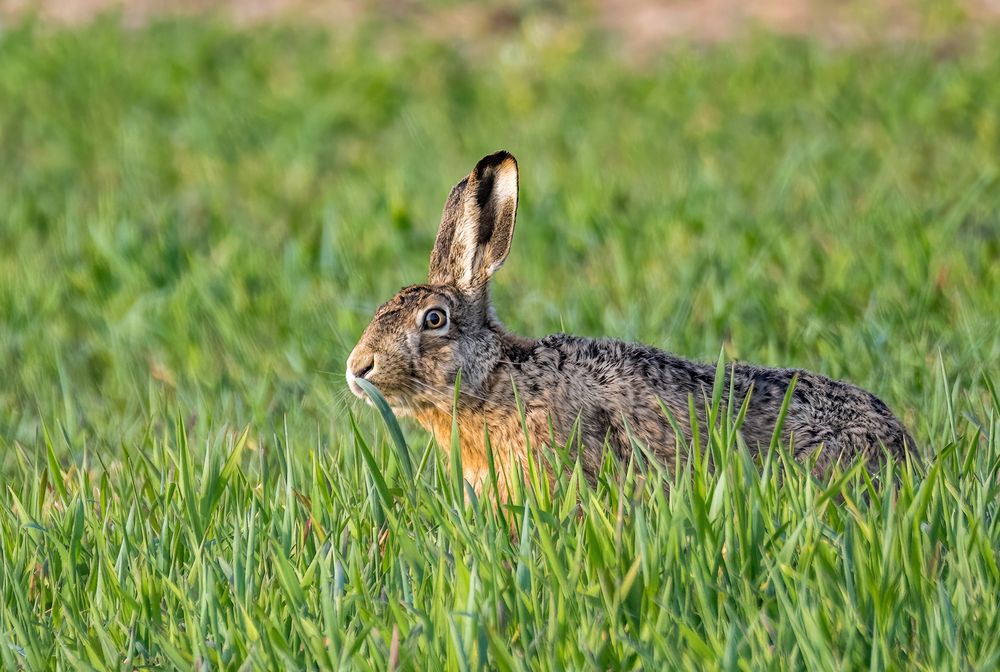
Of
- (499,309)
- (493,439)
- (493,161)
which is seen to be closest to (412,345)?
(493,439)

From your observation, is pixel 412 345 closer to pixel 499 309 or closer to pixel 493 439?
pixel 493 439

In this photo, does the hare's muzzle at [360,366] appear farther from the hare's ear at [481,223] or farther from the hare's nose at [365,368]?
the hare's ear at [481,223]

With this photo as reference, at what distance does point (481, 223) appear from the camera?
4.43 metres

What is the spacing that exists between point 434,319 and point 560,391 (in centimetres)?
41

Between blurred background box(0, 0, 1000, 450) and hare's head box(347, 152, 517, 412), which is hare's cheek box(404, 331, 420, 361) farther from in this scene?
blurred background box(0, 0, 1000, 450)

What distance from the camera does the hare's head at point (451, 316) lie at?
414 cm

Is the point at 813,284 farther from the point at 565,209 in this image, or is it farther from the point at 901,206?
the point at 565,209

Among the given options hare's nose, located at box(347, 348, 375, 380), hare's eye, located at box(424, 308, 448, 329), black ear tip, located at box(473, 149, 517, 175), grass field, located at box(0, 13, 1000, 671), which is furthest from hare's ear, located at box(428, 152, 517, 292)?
grass field, located at box(0, 13, 1000, 671)

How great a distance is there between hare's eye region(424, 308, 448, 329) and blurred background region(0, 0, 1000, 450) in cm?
65

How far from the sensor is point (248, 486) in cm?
368

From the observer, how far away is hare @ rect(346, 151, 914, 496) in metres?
4.02

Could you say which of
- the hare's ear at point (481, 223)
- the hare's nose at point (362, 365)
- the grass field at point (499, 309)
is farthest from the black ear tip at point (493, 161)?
the grass field at point (499, 309)

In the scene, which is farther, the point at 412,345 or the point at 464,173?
the point at 464,173

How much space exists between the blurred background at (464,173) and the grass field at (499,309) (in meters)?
0.03
